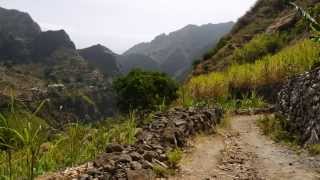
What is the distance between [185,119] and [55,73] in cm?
14405

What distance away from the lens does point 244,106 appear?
31297 millimetres

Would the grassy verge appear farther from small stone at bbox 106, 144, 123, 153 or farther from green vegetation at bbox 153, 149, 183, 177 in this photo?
small stone at bbox 106, 144, 123, 153

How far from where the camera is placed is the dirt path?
1160 centimetres

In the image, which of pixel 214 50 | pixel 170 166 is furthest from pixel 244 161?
pixel 214 50

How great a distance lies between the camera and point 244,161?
531 inches

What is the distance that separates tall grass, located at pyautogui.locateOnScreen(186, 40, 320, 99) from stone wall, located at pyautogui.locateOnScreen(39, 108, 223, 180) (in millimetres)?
14669

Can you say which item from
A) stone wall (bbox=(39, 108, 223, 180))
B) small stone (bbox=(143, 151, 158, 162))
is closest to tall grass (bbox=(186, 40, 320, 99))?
stone wall (bbox=(39, 108, 223, 180))

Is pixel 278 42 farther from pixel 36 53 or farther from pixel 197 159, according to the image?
pixel 36 53

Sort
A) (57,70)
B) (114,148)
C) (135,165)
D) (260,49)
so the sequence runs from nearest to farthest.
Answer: (135,165) < (114,148) < (260,49) < (57,70)

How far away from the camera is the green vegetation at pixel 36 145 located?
9375mm

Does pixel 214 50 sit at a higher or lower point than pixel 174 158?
higher

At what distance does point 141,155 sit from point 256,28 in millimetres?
54591

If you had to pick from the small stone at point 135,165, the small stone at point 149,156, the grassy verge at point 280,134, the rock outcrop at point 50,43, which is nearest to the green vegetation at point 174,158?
the small stone at point 149,156

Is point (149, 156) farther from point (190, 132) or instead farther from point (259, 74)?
point (259, 74)
